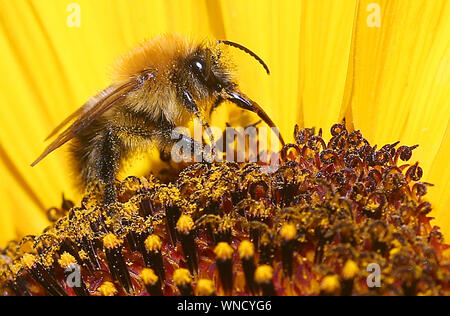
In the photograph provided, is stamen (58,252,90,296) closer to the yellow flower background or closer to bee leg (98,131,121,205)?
bee leg (98,131,121,205)

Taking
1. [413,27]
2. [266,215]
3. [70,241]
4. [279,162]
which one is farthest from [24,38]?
[413,27]

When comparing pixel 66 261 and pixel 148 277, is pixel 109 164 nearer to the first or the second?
pixel 66 261

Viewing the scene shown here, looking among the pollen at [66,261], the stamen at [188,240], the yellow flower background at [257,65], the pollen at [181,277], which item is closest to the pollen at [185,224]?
the stamen at [188,240]

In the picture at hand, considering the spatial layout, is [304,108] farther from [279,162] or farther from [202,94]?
[202,94]

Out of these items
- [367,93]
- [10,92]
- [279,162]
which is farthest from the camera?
[10,92]

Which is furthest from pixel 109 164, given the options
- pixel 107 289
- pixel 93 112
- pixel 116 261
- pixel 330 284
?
pixel 330 284

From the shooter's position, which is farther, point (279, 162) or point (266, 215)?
point (279, 162)
